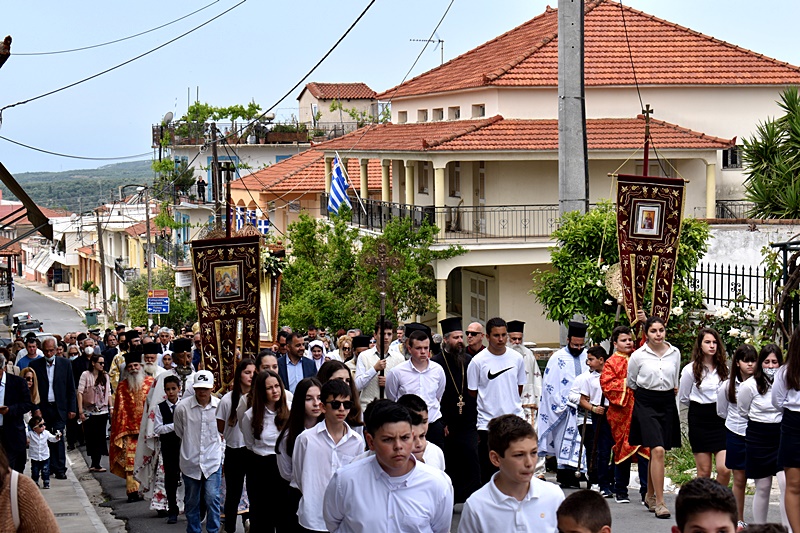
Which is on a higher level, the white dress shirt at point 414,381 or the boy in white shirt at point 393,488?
the boy in white shirt at point 393,488

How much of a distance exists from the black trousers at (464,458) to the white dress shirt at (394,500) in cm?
554

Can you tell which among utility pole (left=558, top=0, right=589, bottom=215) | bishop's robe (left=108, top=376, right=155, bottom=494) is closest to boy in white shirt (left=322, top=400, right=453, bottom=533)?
utility pole (left=558, top=0, right=589, bottom=215)

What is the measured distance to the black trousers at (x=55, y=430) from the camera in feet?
53.1

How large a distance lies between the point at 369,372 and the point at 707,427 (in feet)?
9.71

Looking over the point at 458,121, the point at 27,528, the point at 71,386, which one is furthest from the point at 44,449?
the point at 458,121

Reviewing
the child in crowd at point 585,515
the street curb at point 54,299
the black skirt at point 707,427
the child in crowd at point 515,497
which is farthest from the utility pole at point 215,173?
the street curb at point 54,299

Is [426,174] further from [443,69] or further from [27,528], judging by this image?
[27,528]

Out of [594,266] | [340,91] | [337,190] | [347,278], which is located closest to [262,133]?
[340,91]

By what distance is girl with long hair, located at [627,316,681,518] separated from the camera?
36.3 feet

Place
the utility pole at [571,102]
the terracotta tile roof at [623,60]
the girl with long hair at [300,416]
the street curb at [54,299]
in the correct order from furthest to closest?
1. the street curb at [54,299]
2. the terracotta tile roof at [623,60]
3. the utility pole at [571,102]
4. the girl with long hair at [300,416]

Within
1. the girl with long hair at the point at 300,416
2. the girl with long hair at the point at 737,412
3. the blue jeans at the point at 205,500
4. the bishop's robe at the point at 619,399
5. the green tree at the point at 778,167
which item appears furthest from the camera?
the green tree at the point at 778,167

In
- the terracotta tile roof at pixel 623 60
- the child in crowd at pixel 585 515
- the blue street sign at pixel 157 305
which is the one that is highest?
the terracotta tile roof at pixel 623 60

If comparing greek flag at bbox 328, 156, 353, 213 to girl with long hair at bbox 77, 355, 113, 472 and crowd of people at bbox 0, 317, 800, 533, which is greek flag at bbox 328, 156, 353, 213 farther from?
crowd of people at bbox 0, 317, 800, 533

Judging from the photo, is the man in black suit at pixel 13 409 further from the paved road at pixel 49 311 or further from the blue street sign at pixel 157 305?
the paved road at pixel 49 311
